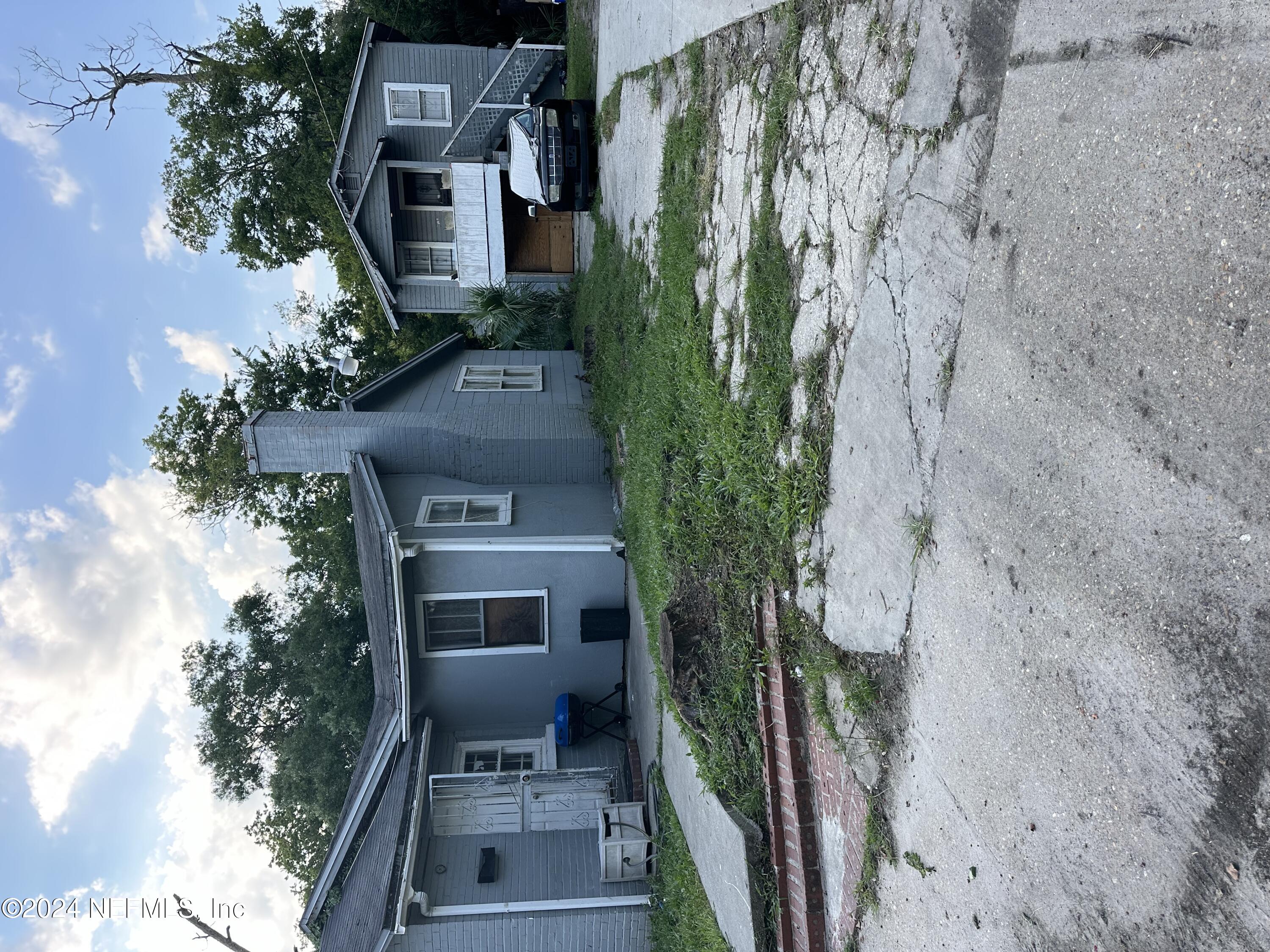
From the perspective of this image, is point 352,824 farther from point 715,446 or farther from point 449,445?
point 715,446

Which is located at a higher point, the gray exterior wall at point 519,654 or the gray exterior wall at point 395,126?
the gray exterior wall at point 395,126

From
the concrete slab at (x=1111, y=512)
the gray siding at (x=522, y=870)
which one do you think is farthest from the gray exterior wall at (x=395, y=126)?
the concrete slab at (x=1111, y=512)

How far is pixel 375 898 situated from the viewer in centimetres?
934

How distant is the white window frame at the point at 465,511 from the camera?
1036 cm

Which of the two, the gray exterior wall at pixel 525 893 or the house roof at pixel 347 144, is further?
the house roof at pixel 347 144

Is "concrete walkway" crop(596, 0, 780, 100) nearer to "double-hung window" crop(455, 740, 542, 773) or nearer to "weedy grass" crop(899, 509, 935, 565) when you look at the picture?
"weedy grass" crop(899, 509, 935, 565)

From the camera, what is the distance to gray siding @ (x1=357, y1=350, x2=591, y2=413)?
12.1 meters

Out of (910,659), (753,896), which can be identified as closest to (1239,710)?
(910,659)

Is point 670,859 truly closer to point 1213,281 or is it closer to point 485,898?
point 485,898

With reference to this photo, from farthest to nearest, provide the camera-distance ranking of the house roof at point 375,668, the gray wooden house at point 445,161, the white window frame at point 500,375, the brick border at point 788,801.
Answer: the gray wooden house at point 445,161, the white window frame at point 500,375, the house roof at point 375,668, the brick border at point 788,801

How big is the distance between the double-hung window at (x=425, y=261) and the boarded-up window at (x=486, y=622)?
9729 millimetres

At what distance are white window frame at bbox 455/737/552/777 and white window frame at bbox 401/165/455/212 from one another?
11.4 metres

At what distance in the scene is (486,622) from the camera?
1088 centimetres

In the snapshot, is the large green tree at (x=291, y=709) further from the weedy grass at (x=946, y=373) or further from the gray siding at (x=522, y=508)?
the weedy grass at (x=946, y=373)
